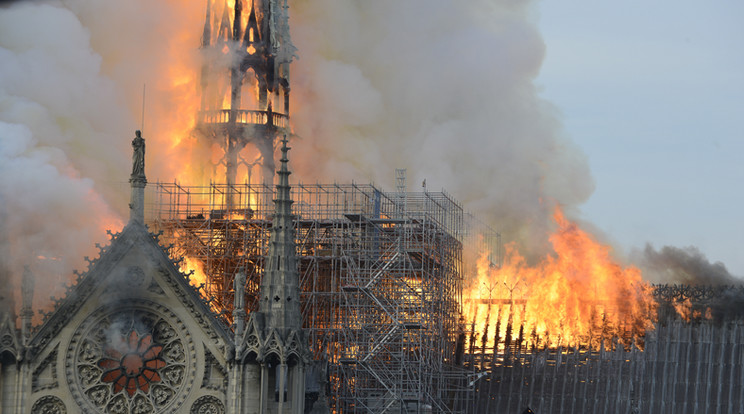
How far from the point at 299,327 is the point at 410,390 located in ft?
46.4

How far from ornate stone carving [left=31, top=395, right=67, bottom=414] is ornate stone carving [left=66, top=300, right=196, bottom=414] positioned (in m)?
Answer: 0.76

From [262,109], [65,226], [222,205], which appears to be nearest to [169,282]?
[65,226]

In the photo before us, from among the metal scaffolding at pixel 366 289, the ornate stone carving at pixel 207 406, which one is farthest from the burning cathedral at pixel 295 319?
the metal scaffolding at pixel 366 289

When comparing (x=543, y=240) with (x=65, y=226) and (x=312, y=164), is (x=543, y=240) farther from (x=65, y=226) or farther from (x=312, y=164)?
(x=65, y=226)

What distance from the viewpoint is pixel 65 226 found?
277 ft

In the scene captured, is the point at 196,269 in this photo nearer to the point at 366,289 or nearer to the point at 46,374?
the point at 366,289

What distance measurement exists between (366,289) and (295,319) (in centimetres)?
1243

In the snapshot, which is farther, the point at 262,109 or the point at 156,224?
the point at 262,109

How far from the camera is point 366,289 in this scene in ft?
279

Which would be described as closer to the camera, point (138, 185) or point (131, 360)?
point (138, 185)

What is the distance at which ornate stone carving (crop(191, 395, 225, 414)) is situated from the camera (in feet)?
242

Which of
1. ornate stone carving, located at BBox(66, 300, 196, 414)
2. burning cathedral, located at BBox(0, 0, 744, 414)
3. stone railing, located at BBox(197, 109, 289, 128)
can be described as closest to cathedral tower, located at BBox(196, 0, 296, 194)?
stone railing, located at BBox(197, 109, 289, 128)

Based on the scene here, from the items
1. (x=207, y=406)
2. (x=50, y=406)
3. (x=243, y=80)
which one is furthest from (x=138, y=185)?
(x=243, y=80)

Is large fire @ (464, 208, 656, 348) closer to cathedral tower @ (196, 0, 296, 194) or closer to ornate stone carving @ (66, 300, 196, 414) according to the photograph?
cathedral tower @ (196, 0, 296, 194)
